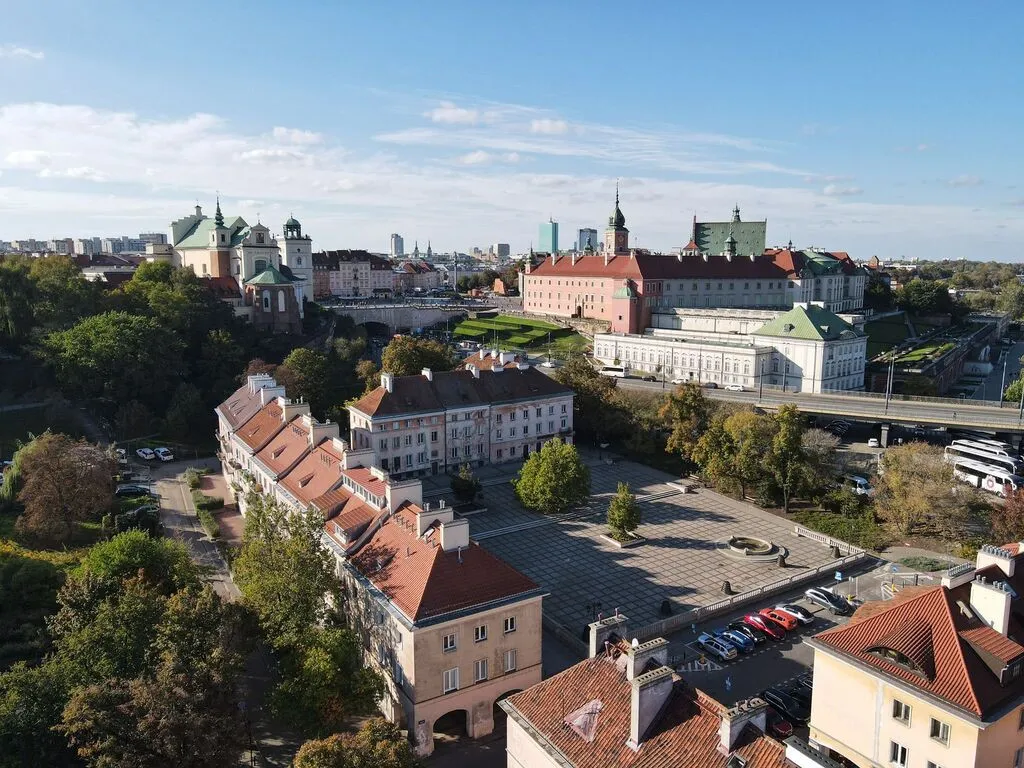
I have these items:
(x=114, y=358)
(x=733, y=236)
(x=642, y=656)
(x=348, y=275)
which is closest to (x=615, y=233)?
(x=733, y=236)

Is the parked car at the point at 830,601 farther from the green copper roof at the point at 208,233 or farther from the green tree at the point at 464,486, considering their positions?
the green copper roof at the point at 208,233

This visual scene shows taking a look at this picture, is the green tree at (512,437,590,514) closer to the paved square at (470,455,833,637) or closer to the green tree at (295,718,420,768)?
the paved square at (470,455,833,637)

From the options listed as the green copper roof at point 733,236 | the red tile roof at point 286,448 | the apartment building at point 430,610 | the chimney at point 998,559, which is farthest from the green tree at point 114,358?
the green copper roof at point 733,236

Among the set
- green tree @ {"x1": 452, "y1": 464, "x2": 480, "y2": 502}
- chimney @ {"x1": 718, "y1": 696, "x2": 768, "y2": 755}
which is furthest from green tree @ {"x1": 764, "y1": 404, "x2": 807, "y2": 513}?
chimney @ {"x1": 718, "y1": 696, "x2": 768, "y2": 755}

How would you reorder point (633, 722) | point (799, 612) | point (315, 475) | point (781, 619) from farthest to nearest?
point (315, 475) < point (799, 612) < point (781, 619) < point (633, 722)

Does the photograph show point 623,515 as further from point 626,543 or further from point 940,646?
point 940,646
